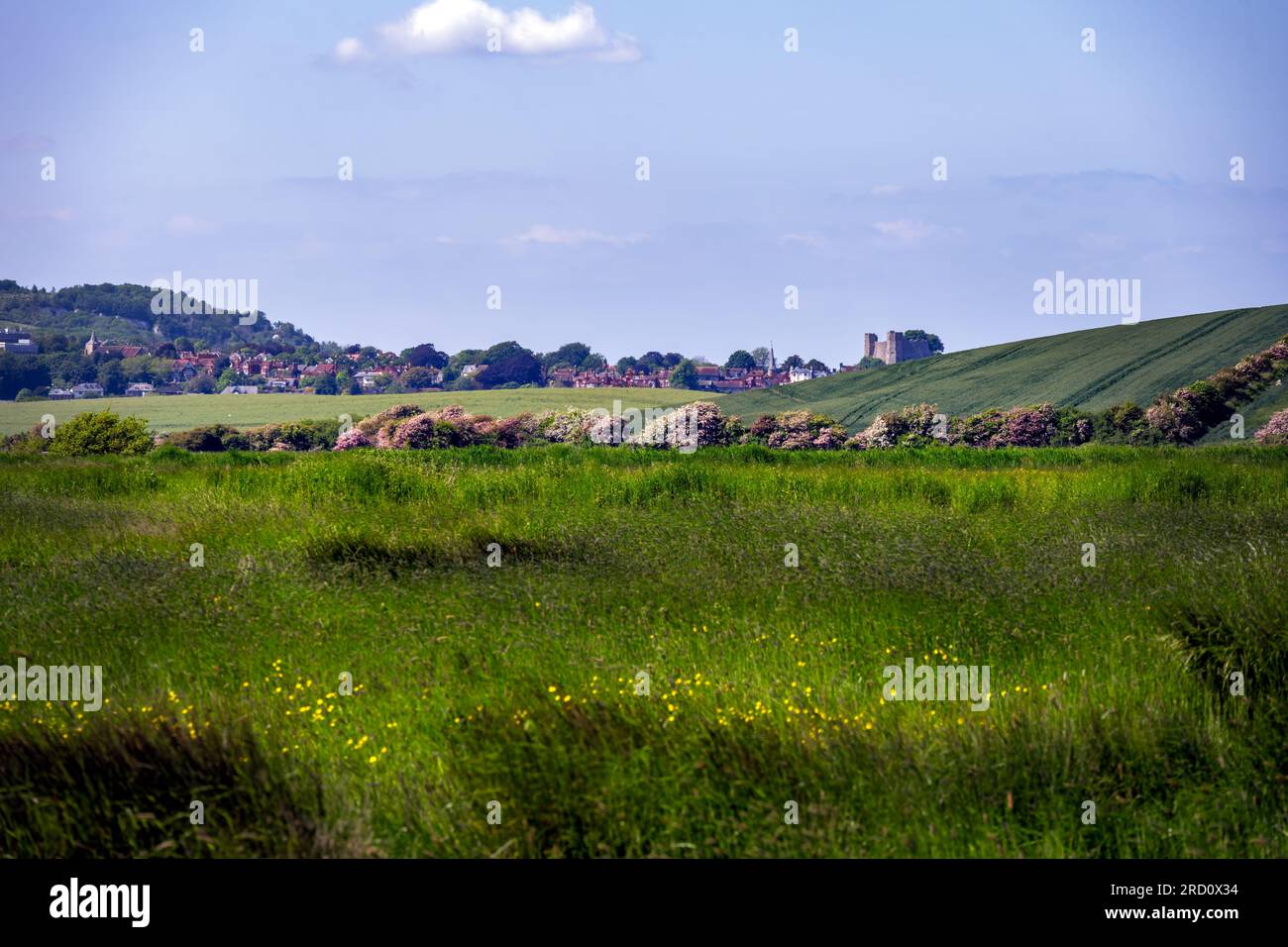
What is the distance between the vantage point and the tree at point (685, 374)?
488 ft

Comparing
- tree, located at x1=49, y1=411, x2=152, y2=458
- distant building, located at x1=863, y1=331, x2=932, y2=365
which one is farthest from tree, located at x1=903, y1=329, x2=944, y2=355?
tree, located at x1=49, y1=411, x2=152, y2=458

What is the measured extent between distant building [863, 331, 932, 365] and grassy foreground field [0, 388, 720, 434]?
4125cm

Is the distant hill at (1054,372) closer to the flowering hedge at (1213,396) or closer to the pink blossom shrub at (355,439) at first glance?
the flowering hedge at (1213,396)

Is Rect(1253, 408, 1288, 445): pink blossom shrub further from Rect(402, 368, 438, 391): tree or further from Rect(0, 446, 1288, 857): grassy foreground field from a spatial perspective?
Rect(402, 368, 438, 391): tree

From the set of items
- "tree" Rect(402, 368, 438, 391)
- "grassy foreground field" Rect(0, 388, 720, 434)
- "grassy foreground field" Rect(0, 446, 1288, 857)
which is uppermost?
"tree" Rect(402, 368, 438, 391)

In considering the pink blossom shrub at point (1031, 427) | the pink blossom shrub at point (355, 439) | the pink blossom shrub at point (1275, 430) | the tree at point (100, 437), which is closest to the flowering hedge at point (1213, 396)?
the pink blossom shrub at point (1275, 430)

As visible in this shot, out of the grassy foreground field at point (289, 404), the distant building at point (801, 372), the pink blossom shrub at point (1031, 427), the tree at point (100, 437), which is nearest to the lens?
the tree at point (100, 437)

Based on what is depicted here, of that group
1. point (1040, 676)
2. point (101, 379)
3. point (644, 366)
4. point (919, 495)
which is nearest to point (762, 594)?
point (1040, 676)

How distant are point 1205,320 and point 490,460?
200 feet

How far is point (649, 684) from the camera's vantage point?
609 centimetres

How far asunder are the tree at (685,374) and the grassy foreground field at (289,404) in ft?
105

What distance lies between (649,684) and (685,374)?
147m

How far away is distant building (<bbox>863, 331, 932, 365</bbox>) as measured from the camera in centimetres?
14312

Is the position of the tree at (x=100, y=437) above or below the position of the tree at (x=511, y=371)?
below
